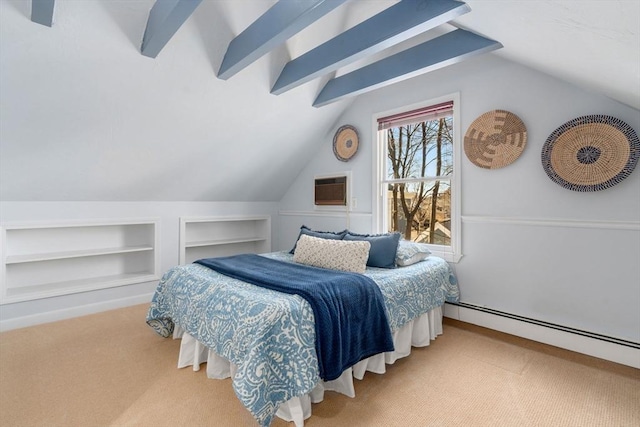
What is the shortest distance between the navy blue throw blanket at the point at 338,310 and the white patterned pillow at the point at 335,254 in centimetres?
24

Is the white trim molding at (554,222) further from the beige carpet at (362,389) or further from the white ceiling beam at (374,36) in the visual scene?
the white ceiling beam at (374,36)

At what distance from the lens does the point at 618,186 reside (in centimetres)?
212

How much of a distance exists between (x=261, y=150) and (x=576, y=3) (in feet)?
9.81

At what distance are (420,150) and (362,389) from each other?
2355 mm

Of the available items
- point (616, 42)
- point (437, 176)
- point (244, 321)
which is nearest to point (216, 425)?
point (244, 321)

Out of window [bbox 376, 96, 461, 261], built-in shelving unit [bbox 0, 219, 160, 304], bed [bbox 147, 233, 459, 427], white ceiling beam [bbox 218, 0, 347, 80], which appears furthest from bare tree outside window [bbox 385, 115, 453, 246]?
built-in shelving unit [bbox 0, 219, 160, 304]

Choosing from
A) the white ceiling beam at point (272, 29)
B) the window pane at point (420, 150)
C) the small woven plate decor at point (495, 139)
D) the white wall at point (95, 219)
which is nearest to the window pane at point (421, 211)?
the window pane at point (420, 150)

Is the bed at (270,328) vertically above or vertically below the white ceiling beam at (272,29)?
below

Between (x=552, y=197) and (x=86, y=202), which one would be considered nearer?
(x=552, y=197)

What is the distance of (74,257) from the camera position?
10.4ft

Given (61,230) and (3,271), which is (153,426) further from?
(61,230)

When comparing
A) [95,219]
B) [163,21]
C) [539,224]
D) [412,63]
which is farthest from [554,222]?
[95,219]

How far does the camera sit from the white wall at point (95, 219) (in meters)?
2.73

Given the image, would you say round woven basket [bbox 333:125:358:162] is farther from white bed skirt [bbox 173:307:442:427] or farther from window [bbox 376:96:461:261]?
white bed skirt [bbox 173:307:442:427]
